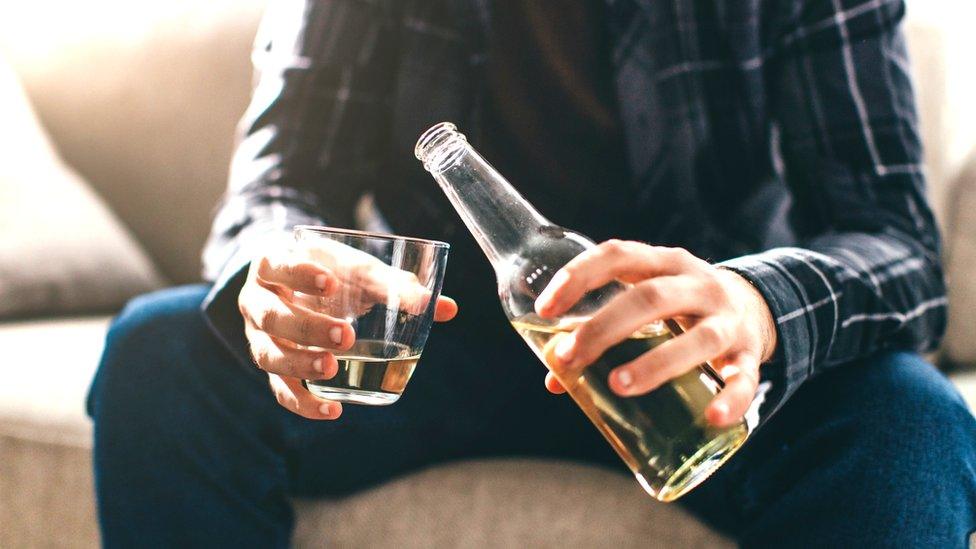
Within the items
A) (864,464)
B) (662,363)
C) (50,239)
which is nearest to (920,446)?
(864,464)

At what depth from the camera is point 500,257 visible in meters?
0.62

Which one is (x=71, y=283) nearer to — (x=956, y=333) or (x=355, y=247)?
(x=355, y=247)

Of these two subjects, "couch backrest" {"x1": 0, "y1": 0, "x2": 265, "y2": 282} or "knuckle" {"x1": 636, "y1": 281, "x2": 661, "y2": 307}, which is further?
"couch backrest" {"x1": 0, "y1": 0, "x2": 265, "y2": 282}

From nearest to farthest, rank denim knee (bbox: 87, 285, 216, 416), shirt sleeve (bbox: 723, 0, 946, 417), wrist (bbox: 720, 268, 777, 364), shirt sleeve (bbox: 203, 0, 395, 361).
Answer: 1. wrist (bbox: 720, 268, 777, 364)
2. shirt sleeve (bbox: 723, 0, 946, 417)
3. denim knee (bbox: 87, 285, 216, 416)
4. shirt sleeve (bbox: 203, 0, 395, 361)

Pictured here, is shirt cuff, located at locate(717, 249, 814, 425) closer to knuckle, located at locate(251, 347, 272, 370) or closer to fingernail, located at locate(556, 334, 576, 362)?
fingernail, located at locate(556, 334, 576, 362)

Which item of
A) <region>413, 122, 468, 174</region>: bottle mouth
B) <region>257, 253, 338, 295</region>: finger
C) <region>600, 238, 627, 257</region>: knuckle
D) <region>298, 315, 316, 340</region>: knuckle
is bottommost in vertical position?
<region>298, 315, 316, 340</region>: knuckle

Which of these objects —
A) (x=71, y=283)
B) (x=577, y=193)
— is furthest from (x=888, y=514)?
(x=71, y=283)

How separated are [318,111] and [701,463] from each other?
2.25 feet

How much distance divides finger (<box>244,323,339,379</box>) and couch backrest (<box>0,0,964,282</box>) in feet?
2.99

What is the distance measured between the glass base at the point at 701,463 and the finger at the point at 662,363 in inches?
2.2

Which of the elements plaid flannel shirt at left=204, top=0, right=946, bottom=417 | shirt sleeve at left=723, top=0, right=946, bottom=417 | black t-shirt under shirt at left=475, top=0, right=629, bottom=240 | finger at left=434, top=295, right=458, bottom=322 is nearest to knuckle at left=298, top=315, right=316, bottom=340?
finger at left=434, top=295, right=458, bottom=322

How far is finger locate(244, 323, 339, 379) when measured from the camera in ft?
1.97

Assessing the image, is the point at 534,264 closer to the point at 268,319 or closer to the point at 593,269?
the point at 593,269

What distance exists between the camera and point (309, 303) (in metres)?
0.61
